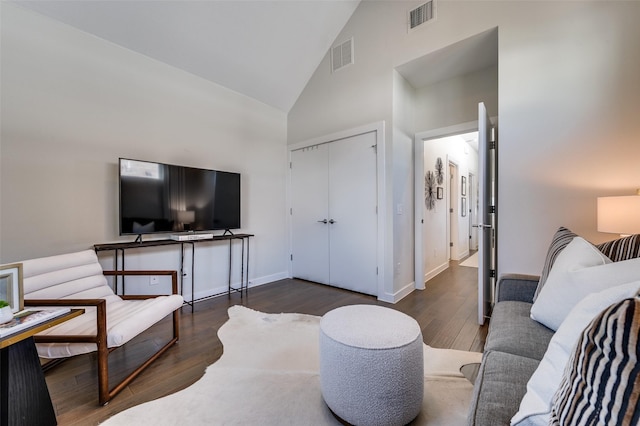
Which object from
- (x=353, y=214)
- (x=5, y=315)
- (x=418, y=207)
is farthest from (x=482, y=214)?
(x=5, y=315)

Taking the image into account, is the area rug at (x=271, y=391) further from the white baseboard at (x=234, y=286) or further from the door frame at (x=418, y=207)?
the door frame at (x=418, y=207)

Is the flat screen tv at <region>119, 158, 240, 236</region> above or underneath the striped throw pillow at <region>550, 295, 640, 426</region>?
above

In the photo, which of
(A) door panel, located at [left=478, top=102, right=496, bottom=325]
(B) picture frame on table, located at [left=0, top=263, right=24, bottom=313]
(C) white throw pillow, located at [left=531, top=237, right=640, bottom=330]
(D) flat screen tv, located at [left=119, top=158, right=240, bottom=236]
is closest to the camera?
(C) white throw pillow, located at [left=531, top=237, right=640, bottom=330]

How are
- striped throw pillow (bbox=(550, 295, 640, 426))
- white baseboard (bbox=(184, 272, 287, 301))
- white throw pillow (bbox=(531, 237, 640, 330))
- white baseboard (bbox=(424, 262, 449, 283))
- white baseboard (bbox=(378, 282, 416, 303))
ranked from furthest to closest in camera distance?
white baseboard (bbox=(424, 262, 449, 283)) → white baseboard (bbox=(184, 272, 287, 301)) → white baseboard (bbox=(378, 282, 416, 303)) → white throw pillow (bbox=(531, 237, 640, 330)) → striped throw pillow (bbox=(550, 295, 640, 426))

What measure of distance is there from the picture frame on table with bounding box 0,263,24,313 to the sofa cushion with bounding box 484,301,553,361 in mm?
2302

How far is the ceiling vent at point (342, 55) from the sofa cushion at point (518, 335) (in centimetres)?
343

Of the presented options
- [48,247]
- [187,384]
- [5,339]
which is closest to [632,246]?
[187,384]

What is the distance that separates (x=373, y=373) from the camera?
119 centimetres

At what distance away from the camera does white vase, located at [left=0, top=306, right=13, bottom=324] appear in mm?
1187

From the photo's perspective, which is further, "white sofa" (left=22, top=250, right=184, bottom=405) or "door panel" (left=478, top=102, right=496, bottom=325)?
"door panel" (left=478, top=102, right=496, bottom=325)

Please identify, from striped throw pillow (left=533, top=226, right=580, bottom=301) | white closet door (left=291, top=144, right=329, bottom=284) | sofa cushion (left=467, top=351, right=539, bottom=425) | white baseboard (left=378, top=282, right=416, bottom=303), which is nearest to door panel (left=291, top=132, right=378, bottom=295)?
white closet door (left=291, top=144, right=329, bottom=284)

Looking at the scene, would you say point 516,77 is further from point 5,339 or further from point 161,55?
point 5,339

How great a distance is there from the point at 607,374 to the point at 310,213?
3682mm

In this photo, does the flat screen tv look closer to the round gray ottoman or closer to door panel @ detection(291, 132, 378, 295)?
door panel @ detection(291, 132, 378, 295)
